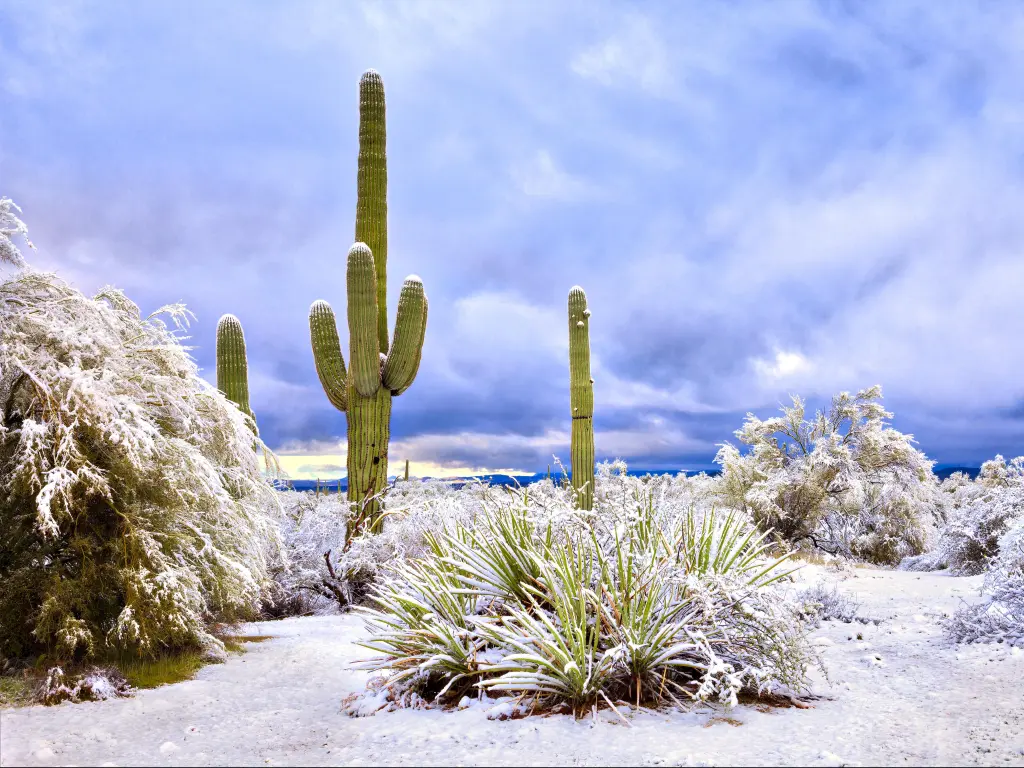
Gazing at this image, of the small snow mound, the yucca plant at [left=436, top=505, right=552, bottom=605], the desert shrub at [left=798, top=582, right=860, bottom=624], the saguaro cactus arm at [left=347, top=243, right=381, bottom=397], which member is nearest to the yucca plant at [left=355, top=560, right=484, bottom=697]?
the yucca plant at [left=436, top=505, right=552, bottom=605]

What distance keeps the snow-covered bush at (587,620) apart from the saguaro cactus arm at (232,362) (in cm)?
669

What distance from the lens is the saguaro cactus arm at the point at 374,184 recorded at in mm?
12914

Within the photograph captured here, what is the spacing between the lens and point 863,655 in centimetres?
650

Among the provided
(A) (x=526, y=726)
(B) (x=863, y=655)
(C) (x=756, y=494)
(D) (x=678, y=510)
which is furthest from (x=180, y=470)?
(C) (x=756, y=494)

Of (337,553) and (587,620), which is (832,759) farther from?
(337,553)

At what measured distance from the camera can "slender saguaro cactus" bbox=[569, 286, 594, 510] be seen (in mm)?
14453

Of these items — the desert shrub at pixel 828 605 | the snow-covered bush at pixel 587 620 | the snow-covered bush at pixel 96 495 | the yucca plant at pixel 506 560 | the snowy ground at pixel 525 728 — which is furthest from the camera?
the desert shrub at pixel 828 605

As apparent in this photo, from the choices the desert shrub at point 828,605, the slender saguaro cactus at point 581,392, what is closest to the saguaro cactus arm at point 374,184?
the slender saguaro cactus at point 581,392

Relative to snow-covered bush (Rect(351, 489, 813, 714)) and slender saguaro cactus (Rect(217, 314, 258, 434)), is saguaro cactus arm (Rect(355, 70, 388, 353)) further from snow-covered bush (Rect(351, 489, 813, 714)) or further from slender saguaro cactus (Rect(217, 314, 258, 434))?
snow-covered bush (Rect(351, 489, 813, 714))

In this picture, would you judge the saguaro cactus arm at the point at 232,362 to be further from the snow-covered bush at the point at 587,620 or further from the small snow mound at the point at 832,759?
the small snow mound at the point at 832,759

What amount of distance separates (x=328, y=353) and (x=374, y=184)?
300cm

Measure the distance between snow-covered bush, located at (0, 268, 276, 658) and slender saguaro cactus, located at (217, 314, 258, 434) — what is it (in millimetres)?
4754

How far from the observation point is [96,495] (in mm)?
5957

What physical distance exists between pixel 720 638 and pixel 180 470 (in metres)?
4.44
